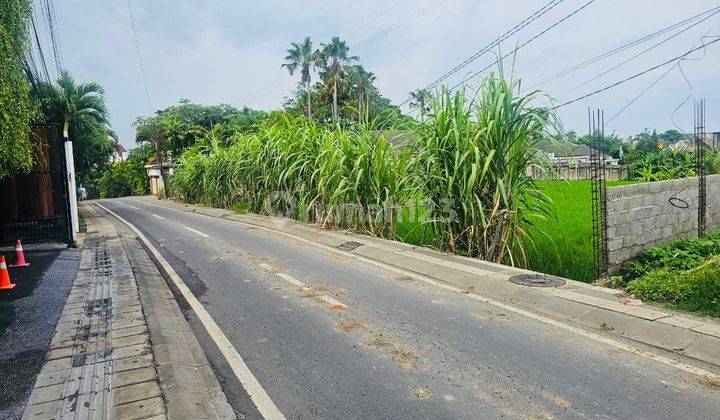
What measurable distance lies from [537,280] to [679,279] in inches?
62.2

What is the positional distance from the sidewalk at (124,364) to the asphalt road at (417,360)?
0.25 metres

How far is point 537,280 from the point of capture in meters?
6.33

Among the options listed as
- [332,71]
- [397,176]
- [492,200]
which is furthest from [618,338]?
[332,71]

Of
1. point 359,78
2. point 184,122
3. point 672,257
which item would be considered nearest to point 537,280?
point 672,257

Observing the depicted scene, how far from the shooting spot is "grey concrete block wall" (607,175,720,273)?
22.3 ft

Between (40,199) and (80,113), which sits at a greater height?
(80,113)

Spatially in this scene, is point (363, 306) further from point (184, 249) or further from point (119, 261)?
point (184, 249)

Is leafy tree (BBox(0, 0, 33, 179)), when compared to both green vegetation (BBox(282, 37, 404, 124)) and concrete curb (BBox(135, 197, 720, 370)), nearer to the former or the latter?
concrete curb (BBox(135, 197, 720, 370))

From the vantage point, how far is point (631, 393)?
3492 millimetres

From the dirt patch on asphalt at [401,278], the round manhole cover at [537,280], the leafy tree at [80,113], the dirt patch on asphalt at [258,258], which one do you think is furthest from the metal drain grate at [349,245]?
the leafy tree at [80,113]

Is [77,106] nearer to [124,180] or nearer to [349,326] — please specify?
[349,326]

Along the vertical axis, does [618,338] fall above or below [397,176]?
below

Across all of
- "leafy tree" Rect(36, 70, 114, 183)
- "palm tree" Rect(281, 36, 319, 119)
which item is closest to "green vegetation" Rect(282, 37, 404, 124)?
"palm tree" Rect(281, 36, 319, 119)

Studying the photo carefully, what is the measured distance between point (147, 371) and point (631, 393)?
3757mm
